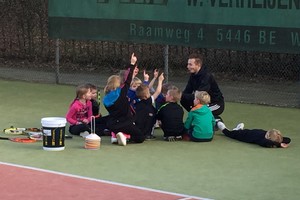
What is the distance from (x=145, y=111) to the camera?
11.6 metres

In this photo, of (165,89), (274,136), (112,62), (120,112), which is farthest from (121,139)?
(112,62)

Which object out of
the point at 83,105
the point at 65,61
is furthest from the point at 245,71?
the point at 83,105

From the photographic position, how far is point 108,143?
1155 centimetres

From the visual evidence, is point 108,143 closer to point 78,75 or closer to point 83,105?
point 83,105

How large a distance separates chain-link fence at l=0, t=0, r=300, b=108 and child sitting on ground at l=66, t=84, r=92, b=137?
3.95 m

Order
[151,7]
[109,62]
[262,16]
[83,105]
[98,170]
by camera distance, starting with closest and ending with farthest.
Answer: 1. [98,170]
2. [83,105]
3. [262,16]
4. [151,7]
5. [109,62]

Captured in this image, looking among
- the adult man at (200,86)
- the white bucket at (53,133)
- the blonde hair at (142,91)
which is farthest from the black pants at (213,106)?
the white bucket at (53,133)

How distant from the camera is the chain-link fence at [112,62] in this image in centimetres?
1700

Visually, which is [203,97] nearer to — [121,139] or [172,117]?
[172,117]

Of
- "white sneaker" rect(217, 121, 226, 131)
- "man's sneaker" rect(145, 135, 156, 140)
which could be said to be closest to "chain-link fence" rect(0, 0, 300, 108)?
"white sneaker" rect(217, 121, 226, 131)

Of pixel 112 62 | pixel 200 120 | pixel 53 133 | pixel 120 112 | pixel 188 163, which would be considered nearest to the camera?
pixel 188 163

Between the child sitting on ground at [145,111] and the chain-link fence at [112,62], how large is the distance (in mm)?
4037

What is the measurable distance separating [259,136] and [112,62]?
8.59m

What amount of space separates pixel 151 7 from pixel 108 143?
198 inches
